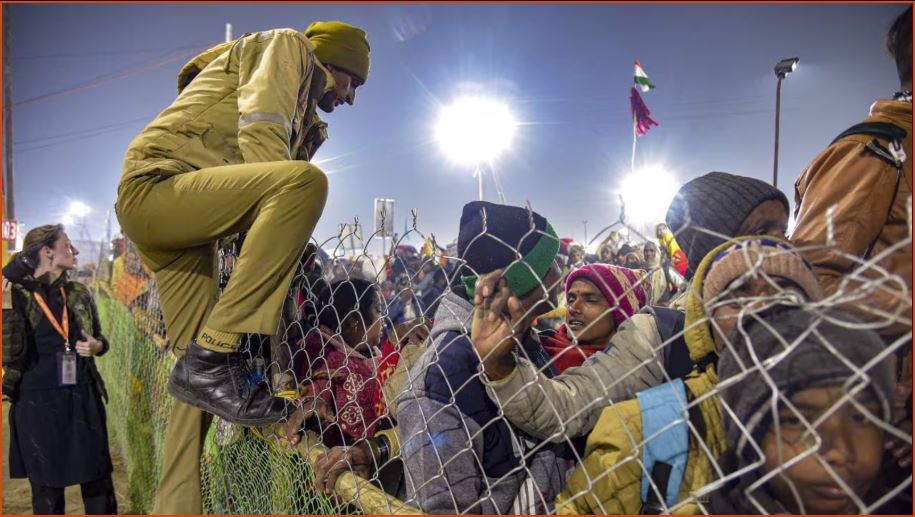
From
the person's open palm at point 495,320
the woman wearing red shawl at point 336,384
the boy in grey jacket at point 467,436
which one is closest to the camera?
the person's open palm at point 495,320

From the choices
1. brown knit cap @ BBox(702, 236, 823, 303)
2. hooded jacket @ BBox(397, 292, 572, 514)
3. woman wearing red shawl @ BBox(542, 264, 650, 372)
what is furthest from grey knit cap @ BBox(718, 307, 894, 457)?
woman wearing red shawl @ BBox(542, 264, 650, 372)

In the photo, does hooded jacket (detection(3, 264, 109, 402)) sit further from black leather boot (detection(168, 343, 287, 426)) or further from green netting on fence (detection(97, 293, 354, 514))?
black leather boot (detection(168, 343, 287, 426))

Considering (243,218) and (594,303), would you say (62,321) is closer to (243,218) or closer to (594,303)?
(243,218)

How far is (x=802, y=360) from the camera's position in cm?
82

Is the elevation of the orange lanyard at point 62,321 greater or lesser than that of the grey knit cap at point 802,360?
greater

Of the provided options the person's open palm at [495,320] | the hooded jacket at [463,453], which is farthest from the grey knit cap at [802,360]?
the hooded jacket at [463,453]

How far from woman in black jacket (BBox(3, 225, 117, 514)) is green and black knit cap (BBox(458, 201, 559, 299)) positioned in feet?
12.0

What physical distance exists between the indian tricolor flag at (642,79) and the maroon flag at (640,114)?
1253 mm

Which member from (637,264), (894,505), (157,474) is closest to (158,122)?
(894,505)

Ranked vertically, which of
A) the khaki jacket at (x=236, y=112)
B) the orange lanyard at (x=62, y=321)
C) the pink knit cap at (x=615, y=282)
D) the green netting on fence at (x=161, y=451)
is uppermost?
the khaki jacket at (x=236, y=112)

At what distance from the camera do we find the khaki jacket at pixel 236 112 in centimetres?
190

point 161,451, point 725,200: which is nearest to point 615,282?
point 725,200

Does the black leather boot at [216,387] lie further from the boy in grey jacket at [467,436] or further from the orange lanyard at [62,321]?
the orange lanyard at [62,321]

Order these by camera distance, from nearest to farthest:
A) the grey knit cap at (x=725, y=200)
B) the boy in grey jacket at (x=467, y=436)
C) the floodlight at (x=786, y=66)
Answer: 1. the boy in grey jacket at (x=467, y=436)
2. the grey knit cap at (x=725, y=200)
3. the floodlight at (x=786, y=66)
